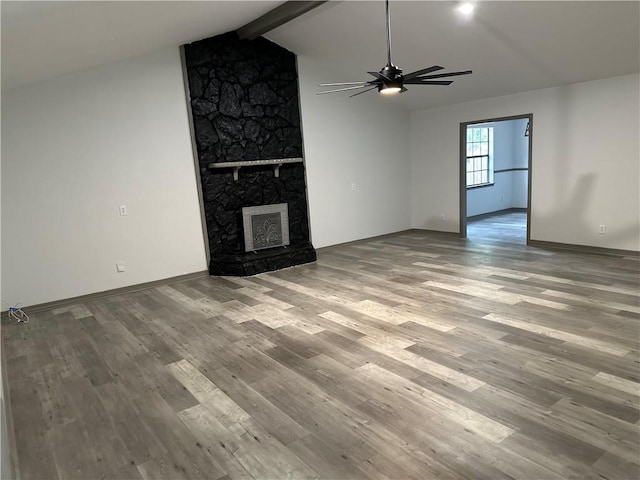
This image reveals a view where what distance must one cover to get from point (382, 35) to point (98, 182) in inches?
151

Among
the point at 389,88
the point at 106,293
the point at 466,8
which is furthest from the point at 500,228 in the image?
the point at 106,293

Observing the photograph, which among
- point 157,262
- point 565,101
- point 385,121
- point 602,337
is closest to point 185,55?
point 157,262

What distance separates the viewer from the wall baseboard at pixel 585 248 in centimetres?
554

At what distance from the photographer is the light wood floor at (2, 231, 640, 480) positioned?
6.98 ft

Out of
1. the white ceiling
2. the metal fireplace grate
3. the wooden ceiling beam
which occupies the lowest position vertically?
the metal fireplace grate

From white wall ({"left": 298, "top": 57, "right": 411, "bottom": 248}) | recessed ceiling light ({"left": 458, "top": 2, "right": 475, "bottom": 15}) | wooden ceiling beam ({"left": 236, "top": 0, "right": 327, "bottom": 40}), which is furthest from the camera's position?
white wall ({"left": 298, "top": 57, "right": 411, "bottom": 248})

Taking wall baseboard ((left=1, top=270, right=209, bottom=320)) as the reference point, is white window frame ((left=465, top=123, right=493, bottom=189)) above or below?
above

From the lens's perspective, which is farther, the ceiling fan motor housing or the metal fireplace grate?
the metal fireplace grate

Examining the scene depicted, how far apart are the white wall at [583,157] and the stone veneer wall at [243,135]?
3043 millimetres

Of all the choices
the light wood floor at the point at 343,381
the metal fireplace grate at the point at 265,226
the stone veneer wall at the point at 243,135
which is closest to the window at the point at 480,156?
the stone veneer wall at the point at 243,135

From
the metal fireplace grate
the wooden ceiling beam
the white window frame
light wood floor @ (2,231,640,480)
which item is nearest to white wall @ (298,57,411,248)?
the metal fireplace grate

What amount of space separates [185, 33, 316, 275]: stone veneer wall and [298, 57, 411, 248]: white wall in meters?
0.30

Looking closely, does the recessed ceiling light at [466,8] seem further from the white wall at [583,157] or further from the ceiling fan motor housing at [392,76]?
the white wall at [583,157]

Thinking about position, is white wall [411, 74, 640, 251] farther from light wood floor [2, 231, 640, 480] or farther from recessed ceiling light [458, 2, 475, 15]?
recessed ceiling light [458, 2, 475, 15]
